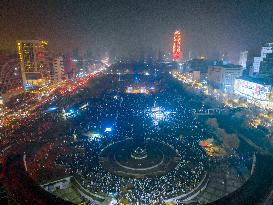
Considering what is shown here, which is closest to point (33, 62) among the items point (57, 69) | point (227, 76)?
point (57, 69)

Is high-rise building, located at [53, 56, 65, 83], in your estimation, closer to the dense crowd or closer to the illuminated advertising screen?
the dense crowd

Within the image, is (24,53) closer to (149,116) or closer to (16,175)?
(149,116)

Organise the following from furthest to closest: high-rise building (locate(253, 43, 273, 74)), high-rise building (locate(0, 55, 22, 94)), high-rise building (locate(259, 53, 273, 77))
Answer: high-rise building (locate(253, 43, 273, 74)) → high-rise building (locate(259, 53, 273, 77)) → high-rise building (locate(0, 55, 22, 94))

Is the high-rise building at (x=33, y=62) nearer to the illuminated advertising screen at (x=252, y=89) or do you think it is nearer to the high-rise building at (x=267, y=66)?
the illuminated advertising screen at (x=252, y=89)

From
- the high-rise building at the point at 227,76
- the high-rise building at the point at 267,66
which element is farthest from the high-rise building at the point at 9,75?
the high-rise building at the point at 267,66

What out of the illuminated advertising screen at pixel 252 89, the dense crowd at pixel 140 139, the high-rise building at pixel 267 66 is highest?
the high-rise building at pixel 267 66

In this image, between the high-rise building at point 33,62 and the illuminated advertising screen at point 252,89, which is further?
the high-rise building at point 33,62

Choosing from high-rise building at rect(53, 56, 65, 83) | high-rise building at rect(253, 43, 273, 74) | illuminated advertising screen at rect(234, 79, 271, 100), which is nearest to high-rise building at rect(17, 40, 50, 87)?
high-rise building at rect(53, 56, 65, 83)

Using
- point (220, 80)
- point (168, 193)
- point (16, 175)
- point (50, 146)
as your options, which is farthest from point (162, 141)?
point (220, 80)
